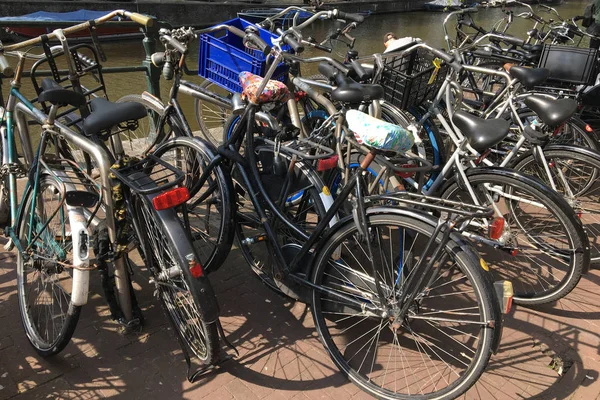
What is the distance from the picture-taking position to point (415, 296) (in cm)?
216

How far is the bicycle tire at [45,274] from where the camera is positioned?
2359 mm

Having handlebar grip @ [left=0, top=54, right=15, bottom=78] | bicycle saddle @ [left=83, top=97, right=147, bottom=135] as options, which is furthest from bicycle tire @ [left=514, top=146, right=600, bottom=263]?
handlebar grip @ [left=0, top=54, right=15, bottom=78]

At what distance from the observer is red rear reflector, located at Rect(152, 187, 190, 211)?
2.08 meters

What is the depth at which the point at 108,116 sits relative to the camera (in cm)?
223

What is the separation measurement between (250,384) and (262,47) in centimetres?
198

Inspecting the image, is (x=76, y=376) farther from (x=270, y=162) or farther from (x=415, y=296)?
(x=415, y=296)

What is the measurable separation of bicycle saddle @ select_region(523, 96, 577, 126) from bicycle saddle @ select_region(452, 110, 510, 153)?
1.69ft

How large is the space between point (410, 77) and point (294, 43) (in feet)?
3.92

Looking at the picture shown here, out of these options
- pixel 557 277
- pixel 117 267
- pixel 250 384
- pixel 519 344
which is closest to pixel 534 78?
pixel 557 277

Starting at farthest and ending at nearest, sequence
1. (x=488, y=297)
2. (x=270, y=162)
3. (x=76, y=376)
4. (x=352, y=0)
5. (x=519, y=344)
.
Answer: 1. (x=352, y=0)
2. (x=270, y=162)
3. (x=519, y=344)
4. (x=76, y=376)
5. (x=488, y=297)

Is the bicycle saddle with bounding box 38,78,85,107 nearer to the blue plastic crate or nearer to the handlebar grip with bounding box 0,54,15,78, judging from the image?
the handlebar grip with bounding box 0,54,15,78

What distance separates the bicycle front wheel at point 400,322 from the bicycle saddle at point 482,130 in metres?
0.61

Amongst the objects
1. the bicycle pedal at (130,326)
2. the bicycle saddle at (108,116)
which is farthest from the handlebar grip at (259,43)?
the bicycle pedal at (130,326)

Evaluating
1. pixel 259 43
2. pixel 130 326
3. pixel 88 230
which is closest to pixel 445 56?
pixel 259 43
